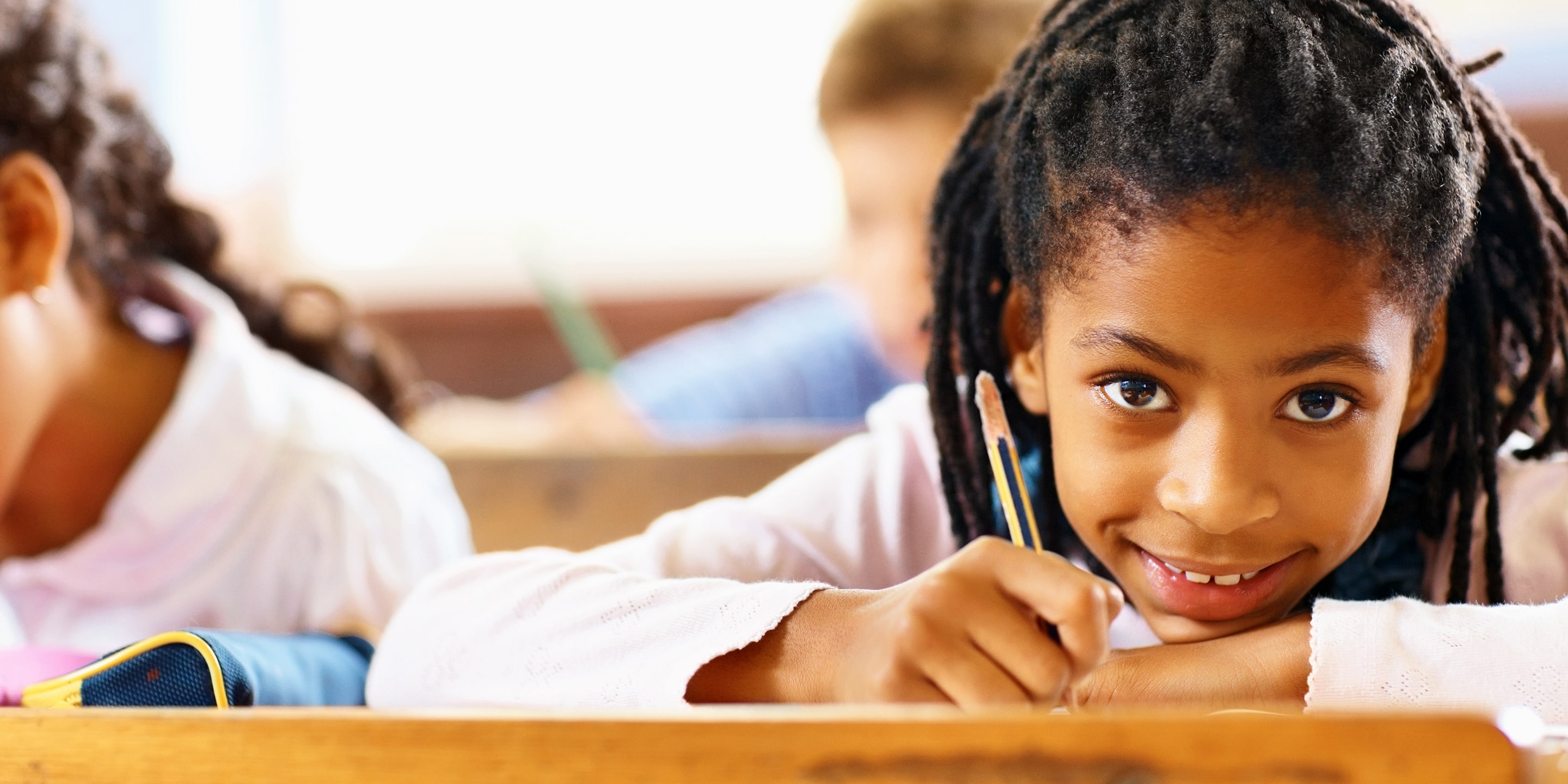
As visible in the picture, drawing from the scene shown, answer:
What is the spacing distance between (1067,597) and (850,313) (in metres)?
1.52

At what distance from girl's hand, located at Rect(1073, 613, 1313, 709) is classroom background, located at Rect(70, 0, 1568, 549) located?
1620 mm

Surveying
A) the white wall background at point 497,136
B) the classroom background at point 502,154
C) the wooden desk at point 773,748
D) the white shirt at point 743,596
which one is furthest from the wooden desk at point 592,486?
the white wall background at point 497,136

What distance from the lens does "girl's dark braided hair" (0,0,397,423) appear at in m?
0.98

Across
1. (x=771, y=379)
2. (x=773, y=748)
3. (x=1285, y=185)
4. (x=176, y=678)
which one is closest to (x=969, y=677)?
(x=773, y=748)

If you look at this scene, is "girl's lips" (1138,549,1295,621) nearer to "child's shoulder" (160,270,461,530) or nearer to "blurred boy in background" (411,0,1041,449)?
"blurred boy in background" (411,0,1041,449)

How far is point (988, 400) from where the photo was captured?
611 millimetres

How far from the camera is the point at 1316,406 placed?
609 millimetres

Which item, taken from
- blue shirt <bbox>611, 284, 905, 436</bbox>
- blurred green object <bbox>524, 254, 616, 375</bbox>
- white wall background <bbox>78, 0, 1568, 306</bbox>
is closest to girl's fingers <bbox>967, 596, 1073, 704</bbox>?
blue shirt <bbox>611, 284, 905, 436</bbox>

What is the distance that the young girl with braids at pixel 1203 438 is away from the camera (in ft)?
1.91

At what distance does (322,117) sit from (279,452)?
1833 millimetres

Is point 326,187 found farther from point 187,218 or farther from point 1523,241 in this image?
point 1523,241

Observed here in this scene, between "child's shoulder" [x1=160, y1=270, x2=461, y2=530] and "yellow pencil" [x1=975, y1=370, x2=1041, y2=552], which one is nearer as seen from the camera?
"yellow pencil" [x1=975, y1=370, x2=1041, y2=552]

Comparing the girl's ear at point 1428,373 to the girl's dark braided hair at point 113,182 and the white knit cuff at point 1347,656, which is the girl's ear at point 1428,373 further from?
the girl's dark braided hair at point 113,182

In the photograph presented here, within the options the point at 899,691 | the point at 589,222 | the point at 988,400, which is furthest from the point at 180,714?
the point at 589,222
